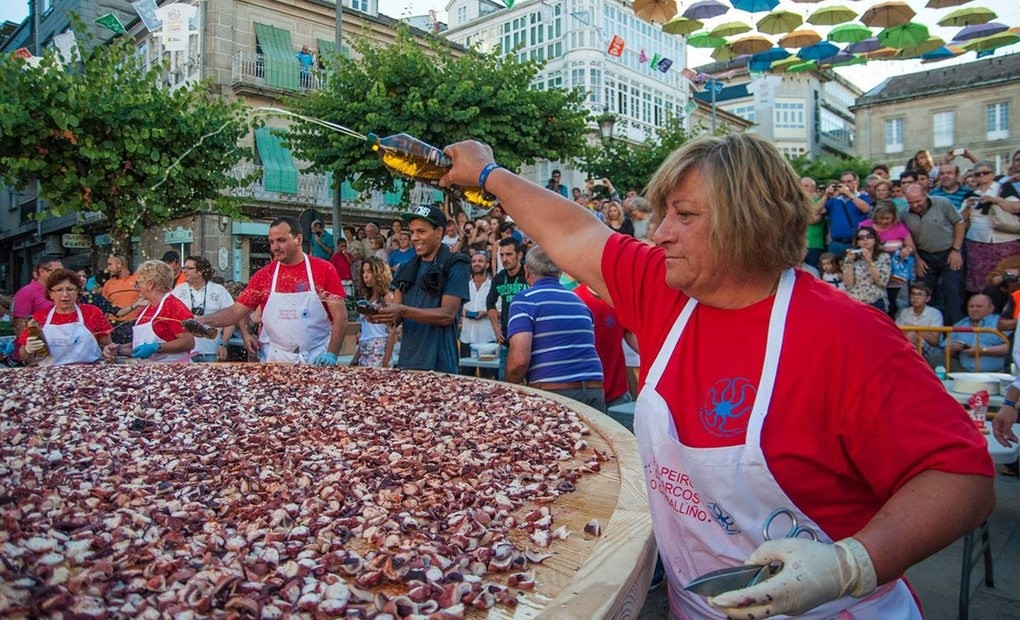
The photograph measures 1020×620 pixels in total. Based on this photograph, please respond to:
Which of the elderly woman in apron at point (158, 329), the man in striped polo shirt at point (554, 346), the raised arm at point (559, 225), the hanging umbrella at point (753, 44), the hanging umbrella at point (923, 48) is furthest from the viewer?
the hanging umbrella at point (753, 44)

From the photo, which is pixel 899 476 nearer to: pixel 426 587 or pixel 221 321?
pixel 426 587

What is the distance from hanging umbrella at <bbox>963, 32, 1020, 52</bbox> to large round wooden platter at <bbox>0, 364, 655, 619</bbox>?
17521 millimetres

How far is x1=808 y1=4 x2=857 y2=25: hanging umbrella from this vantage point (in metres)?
14.5

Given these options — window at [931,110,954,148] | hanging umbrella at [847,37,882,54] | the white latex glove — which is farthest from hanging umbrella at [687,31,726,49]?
window at [931,110,954,148]

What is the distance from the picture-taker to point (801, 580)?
113 cm

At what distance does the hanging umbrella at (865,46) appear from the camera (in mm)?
16250

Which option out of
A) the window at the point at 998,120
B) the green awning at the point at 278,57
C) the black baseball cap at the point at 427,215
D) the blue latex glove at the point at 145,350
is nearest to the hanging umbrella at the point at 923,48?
the black baseball cap at the point at 427,215

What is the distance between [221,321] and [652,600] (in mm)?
3273

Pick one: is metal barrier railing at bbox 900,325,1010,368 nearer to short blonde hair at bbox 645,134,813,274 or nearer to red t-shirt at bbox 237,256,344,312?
red t-shirt at bbox 237,256,344,312

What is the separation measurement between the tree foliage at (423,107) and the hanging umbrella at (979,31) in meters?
8.50

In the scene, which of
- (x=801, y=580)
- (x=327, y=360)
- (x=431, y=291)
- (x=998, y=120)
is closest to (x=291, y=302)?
(x=327, y=360)

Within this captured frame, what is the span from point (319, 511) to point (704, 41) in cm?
1629

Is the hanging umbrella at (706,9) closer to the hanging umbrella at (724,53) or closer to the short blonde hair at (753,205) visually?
the hanging umbrella at (724,53)

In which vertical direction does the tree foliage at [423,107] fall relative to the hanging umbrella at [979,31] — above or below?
below
